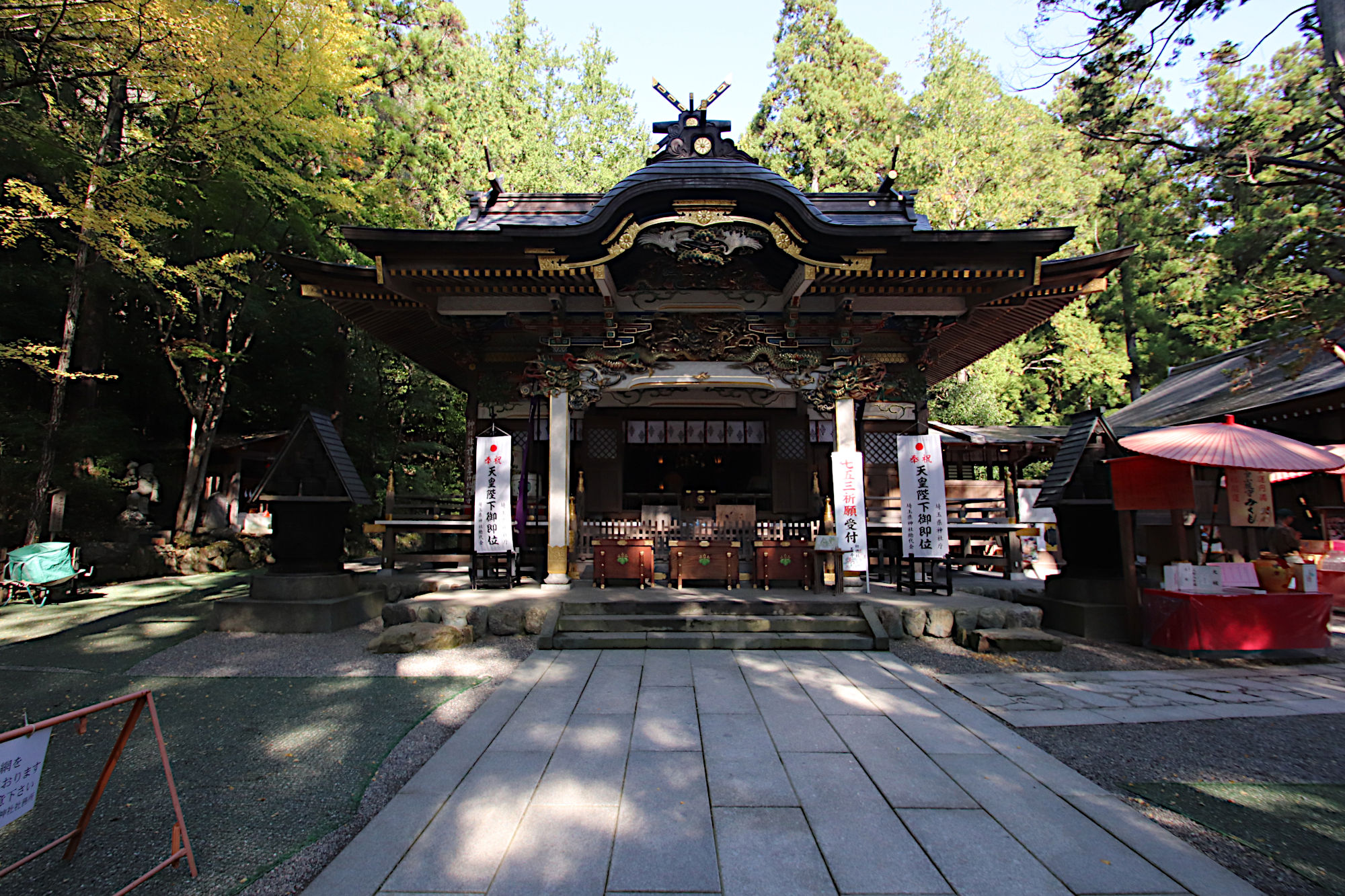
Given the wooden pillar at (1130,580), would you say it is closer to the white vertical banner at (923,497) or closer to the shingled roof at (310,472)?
the white vertical banner at (923,497)

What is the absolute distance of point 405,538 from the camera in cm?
1645

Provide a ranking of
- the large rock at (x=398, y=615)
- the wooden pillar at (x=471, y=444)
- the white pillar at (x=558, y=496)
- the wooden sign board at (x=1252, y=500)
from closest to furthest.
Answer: the large rock at (x=398, y=615) → the wooden sign board at (x=1252, y=500) → the white pillar at (x=558, y=496) → the wooden pillar at (x=471, y=444)

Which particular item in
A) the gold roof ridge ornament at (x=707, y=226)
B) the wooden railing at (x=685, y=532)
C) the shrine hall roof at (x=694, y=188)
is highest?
the shrine hall roof at (x=694, y=188)

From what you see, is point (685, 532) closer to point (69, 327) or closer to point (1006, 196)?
point (69, 327)

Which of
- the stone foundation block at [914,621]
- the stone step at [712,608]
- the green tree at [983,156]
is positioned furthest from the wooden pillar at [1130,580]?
the green tree at [983,156]

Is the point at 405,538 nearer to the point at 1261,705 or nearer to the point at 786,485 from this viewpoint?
the point at 786,485

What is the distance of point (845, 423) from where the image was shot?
8680 mm

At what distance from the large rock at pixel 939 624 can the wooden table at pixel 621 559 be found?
3.60 metres

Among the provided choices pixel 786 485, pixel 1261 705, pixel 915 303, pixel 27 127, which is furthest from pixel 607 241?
pixel 27 127

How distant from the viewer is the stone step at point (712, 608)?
683 cm

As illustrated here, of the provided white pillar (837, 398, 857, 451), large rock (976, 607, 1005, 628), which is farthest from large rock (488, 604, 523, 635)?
large rock (976, 607, 1005, 628)

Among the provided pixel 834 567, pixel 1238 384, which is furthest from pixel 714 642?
pixel 1238 384

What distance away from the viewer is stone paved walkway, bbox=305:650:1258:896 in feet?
7.67

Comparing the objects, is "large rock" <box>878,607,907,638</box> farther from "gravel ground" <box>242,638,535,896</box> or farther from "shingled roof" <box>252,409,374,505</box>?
"shingled roof" <box>252,409,374,505</box>
